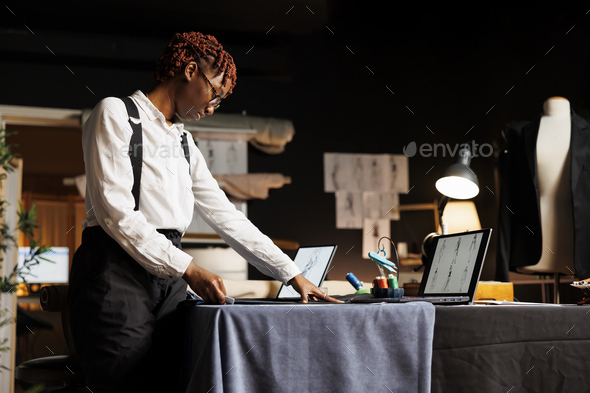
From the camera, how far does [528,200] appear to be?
107 inches

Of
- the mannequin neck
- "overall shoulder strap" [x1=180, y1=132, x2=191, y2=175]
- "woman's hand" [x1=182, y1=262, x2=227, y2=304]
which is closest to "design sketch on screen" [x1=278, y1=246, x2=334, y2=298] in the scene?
"overall shoulder strap" [x1=180, y1=132, x2=191, y2=175]

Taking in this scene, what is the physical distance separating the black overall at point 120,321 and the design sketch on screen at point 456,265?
800mm

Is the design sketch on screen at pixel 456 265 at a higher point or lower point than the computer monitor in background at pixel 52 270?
higher

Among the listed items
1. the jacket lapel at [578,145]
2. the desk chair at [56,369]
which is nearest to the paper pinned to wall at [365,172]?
the jacket lapel at [578,145]

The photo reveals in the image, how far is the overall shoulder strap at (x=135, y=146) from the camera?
52.2 inches

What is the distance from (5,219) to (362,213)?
2.77 meters

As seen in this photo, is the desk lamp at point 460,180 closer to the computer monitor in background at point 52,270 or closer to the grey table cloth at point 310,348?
the grey table cloth at point 310,348

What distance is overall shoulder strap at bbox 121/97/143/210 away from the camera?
1.33 metres

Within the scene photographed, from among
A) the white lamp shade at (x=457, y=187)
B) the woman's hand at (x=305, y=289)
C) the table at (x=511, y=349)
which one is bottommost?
the table at (x=511, y=349)

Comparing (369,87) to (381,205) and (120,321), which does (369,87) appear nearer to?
(381,205)

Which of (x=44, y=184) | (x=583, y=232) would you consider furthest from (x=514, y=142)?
(x=44, y=184)

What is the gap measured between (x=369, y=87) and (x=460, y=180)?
9.57ft

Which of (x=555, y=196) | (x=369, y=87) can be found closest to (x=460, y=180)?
(x=555, y=196)

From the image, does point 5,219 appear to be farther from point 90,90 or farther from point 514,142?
point 514,142
